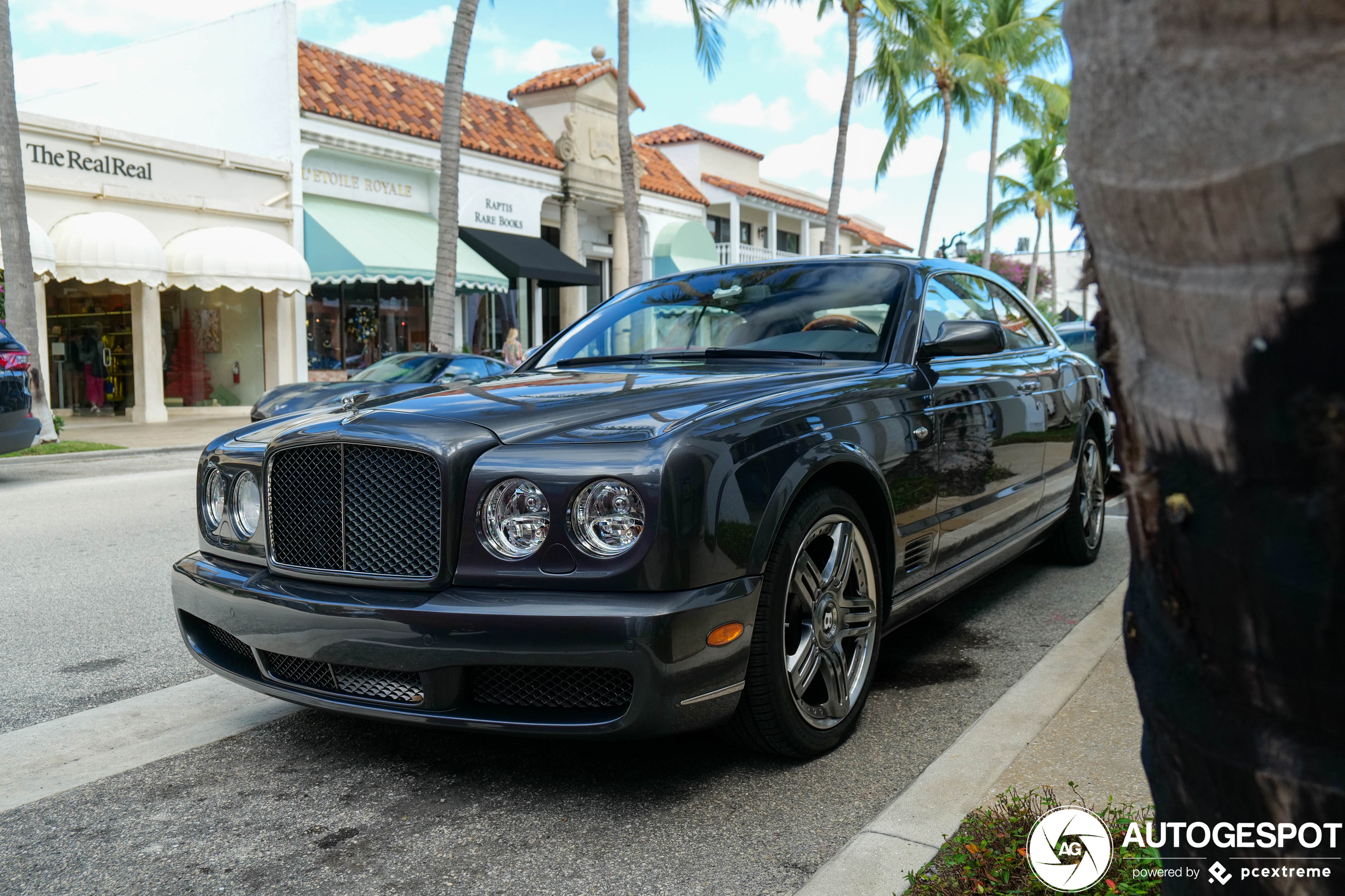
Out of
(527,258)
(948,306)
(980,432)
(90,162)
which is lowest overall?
(980,432)

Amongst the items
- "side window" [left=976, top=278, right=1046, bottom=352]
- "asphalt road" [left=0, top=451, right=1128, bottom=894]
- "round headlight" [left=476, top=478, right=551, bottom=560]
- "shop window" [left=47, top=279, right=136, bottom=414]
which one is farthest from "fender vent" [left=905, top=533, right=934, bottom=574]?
"shop window" [left=47, top=279, right=136, bottom=414]

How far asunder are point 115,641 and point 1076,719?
154 inches

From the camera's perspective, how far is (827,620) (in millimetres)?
3150

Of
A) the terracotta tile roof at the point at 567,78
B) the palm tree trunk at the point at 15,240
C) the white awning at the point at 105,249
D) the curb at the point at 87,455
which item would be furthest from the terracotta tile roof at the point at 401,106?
the curb at the point at 87,455

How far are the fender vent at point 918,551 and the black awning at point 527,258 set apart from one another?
2013cm

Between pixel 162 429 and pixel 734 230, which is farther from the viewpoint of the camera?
pixel 734 230

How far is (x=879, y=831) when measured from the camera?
8.30ft

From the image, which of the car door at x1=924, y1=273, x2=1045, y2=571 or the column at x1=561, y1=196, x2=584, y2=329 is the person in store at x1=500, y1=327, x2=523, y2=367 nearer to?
the column at x1=561, y1=196, x2=584, y2=329

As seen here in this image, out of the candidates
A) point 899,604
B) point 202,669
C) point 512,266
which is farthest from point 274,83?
point 899,604

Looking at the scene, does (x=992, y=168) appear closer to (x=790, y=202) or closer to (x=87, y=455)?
(x=790, y=202)

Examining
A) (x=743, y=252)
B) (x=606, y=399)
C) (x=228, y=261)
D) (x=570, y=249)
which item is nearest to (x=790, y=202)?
(x=743, y=252)

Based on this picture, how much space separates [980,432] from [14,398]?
898 centimetres

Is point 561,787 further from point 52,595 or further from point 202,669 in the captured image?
point 52,595

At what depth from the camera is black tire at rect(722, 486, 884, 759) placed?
285 cm
